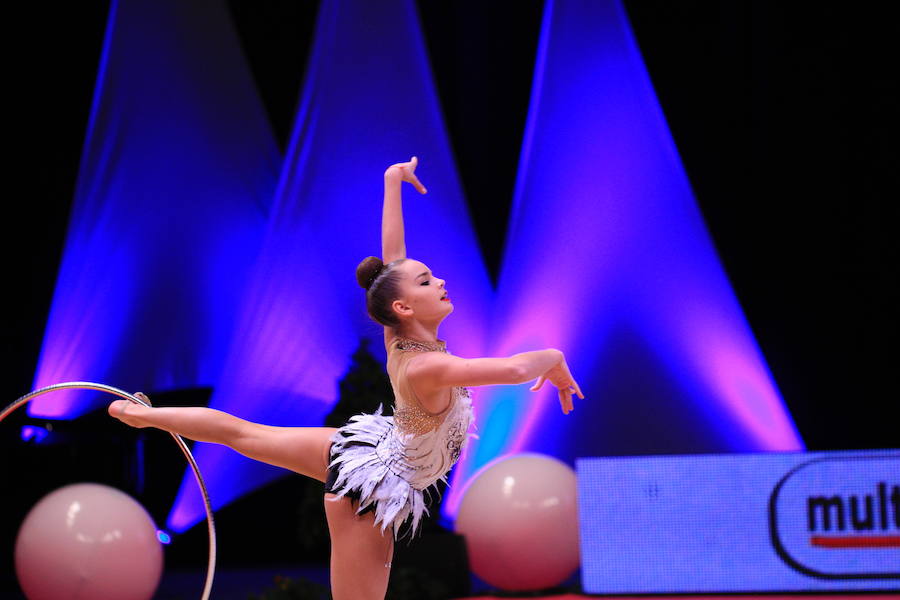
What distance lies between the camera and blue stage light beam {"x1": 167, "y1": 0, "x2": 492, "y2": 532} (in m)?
5.91

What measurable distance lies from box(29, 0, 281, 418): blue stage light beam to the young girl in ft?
11.0

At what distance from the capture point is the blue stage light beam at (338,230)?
19.4 ft

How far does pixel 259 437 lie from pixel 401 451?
441 mm

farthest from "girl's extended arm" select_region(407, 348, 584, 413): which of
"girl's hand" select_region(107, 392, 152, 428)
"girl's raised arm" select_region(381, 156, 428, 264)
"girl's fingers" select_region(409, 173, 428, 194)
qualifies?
"girl's hand" select_region(107, 392, 152, 428)

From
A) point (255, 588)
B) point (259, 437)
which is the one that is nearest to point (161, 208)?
point (255, 588)

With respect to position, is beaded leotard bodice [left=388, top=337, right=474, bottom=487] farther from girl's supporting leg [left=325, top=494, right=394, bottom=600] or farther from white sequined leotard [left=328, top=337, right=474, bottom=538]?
girl's supporting leg [left=325, top=494, right=394, bottom=600]

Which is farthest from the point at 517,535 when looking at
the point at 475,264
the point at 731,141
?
the point at 731,141

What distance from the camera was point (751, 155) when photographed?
5.91 meters

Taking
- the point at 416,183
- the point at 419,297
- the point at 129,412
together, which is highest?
the point at 416,183

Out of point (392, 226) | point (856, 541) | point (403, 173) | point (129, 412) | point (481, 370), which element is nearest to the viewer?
point (481, 370)

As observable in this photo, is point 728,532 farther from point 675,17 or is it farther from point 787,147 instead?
point 675,17

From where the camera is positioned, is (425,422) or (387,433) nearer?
(425,422)

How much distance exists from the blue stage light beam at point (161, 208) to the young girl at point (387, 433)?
335cm

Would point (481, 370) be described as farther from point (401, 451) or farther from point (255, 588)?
point (255, 588)
